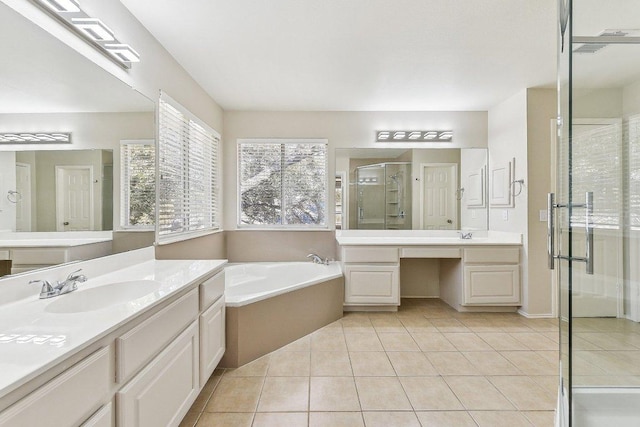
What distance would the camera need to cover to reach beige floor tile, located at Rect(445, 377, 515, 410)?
1.89m

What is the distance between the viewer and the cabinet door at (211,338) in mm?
1842

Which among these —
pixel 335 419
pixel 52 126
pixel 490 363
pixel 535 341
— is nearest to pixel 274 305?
pixel 335 419

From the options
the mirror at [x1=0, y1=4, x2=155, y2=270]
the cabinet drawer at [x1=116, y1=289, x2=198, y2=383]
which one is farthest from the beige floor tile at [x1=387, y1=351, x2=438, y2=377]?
the mirror at [x1=0, y1=4, x2=155, y2=270]

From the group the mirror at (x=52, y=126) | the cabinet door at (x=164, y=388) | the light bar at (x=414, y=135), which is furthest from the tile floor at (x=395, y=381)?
the light bar at (x=414, y=135)

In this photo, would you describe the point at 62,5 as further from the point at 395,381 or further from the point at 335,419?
the point at 395,381

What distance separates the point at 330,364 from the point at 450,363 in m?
0.91

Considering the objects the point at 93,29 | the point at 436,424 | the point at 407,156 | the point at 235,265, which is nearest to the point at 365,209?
the point at 407,156

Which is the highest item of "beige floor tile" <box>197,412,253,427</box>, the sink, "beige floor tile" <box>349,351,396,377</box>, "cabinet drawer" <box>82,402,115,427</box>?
the sink

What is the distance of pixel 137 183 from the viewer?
82.3 inches

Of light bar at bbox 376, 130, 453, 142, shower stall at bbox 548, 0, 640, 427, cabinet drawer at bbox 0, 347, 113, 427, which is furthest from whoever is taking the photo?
light bar at bbox 376, 130, 453, 142

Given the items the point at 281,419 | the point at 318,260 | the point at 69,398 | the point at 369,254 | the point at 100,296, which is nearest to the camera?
the point at 69,398

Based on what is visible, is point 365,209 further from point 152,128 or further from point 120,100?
point 120,100

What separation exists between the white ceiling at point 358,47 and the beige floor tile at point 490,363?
2438mm

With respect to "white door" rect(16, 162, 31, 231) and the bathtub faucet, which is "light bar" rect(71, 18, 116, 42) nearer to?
"white door" rect(16, 162, 31, 231)
